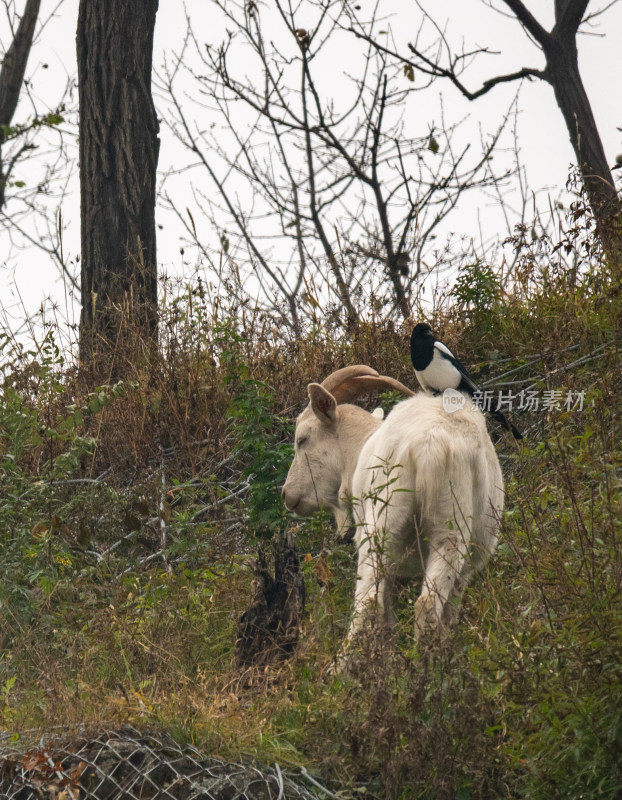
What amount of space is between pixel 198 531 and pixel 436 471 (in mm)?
2477

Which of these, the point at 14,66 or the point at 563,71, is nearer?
the point at 563,71

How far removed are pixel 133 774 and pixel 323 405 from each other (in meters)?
2.81

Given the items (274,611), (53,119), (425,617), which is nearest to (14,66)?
(53,119)

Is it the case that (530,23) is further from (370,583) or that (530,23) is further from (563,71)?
(370,583)

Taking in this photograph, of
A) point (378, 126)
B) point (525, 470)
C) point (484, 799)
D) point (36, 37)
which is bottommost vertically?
point (484, 799)

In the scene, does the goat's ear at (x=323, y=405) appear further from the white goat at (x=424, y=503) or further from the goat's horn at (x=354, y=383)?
the white goat at (x=424, y=503)

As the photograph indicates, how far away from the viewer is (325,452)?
6.52 meters

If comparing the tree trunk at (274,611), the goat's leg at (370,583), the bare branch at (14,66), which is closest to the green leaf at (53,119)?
the bare branch at (14,66)

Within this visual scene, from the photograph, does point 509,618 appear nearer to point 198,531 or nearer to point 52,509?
point 198,531

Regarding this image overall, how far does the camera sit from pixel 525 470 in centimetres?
711

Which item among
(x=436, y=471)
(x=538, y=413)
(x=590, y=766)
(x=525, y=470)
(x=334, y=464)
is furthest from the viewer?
(x=538, y=413)

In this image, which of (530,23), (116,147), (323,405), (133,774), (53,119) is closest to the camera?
(133,774)

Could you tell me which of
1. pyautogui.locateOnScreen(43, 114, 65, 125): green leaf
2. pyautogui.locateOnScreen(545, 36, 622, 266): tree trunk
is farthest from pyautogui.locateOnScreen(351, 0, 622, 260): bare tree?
pyautogui.locateOnScreen(43, 114, 65, 125): green leaf

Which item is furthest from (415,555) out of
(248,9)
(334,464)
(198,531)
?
(248,9)
